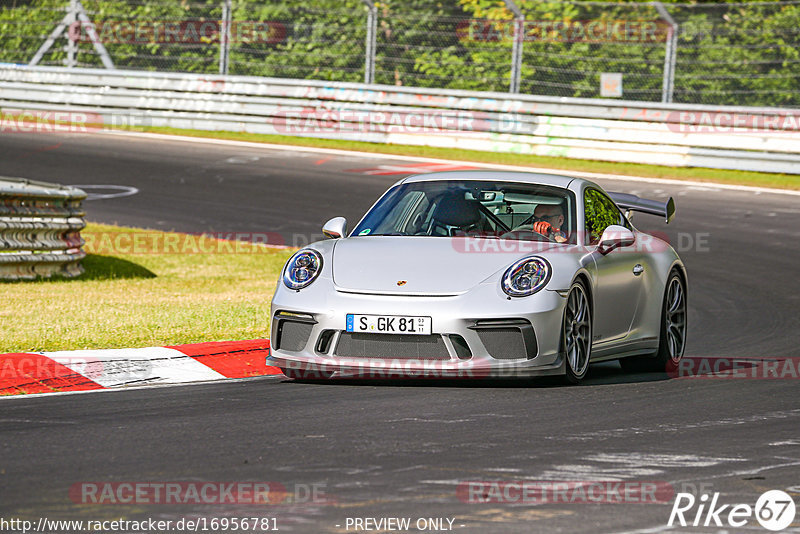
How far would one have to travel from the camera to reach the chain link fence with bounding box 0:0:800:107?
20938mm

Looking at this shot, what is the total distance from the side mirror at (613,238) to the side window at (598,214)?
0.11 metres

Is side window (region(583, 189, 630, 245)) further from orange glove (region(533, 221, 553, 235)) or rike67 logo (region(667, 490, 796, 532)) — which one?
rike67 logo (region(667, 490, 796, 532))

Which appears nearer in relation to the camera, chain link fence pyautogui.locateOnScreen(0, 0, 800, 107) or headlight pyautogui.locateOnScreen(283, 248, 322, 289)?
headlight pyautogui.locateOnScreen(283, 248, 322, 289)

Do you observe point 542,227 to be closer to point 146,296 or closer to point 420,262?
point 420,262

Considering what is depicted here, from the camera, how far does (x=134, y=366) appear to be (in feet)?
26.3

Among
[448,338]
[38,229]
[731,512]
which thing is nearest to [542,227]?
[448,338]

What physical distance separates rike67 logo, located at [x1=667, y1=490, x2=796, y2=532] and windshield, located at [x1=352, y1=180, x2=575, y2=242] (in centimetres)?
343

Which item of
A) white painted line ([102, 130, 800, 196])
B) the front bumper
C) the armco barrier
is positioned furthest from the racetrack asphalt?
the armco barrier

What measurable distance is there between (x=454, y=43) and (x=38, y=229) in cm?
1149

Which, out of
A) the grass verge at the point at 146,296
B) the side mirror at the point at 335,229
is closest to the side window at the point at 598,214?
the side mirror at the point at 335,229

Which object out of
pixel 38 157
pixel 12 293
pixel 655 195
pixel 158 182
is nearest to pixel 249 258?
pixel 12 293

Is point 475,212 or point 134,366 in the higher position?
point 475,212

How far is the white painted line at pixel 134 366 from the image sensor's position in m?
7.77

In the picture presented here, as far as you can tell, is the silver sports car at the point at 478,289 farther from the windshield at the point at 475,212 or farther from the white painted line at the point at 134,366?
the white painted line at the point at 134,366
